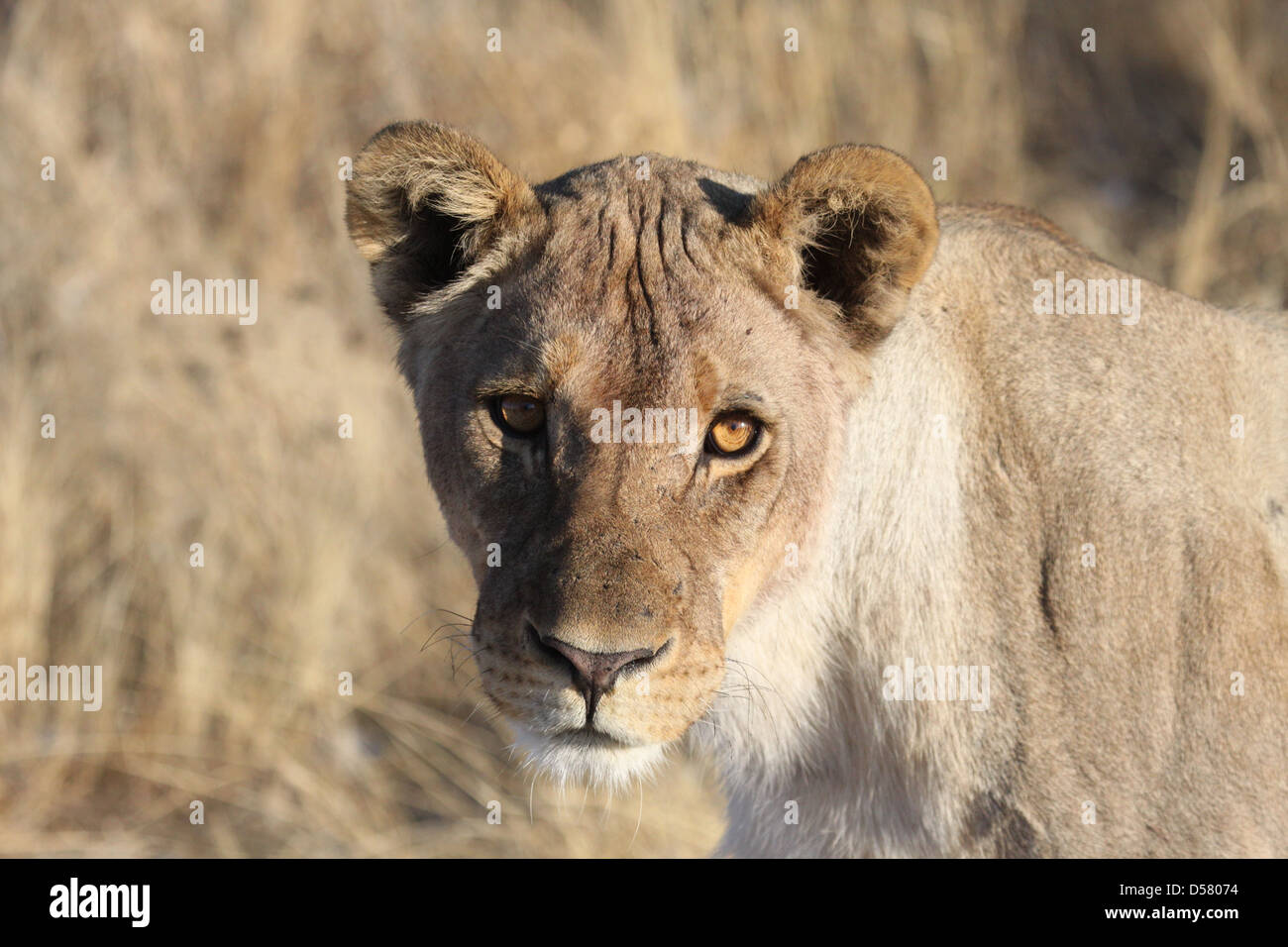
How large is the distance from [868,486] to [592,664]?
0.98 metres

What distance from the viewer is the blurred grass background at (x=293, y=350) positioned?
6.71 m

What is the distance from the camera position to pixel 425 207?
11.5 ft

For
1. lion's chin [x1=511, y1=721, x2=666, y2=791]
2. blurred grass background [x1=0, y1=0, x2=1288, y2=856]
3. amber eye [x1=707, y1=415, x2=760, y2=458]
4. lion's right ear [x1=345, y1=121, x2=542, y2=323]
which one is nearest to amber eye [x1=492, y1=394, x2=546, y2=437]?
amber eye [x1=707, y1=415, x2=760, y2=458]

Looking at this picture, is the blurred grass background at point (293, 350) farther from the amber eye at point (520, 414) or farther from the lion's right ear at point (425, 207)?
the amber eye at point (520, 414)

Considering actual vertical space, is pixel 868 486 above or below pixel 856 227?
below

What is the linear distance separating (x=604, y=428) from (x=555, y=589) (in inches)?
15.3

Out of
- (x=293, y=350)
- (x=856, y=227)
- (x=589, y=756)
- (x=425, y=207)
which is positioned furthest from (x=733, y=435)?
(x=293, y=350)

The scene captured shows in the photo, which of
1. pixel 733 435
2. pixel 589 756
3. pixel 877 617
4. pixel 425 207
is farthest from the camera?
pixel 425 207

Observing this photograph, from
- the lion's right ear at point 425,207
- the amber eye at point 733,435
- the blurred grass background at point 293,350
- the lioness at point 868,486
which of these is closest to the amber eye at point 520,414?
the lioness at point 868,486

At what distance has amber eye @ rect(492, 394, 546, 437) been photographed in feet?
10.1

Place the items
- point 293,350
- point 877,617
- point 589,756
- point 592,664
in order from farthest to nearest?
1. point 293,350
2. point 877,617
3. point 589,756
4. point 592,664

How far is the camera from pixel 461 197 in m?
3.36

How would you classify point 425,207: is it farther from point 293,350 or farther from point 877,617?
point 293,350

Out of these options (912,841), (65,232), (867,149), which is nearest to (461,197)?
(867,149)
